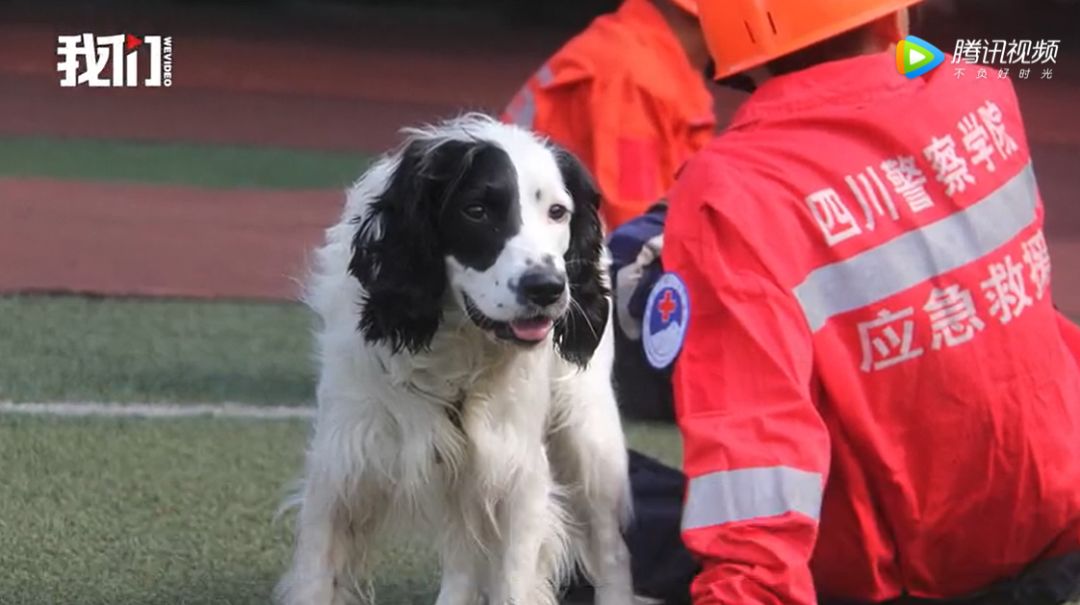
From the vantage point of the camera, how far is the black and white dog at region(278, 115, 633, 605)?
3967 millimetres

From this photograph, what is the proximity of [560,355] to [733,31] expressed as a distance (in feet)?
3.11

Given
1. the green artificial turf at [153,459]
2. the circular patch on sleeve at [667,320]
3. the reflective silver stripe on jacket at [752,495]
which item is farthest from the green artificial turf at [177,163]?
the reflective silver stripe on jacket at [752,495]

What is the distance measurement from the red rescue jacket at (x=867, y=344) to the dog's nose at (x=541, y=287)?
35 centimetres

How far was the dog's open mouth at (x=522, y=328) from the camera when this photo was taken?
12.6 feet

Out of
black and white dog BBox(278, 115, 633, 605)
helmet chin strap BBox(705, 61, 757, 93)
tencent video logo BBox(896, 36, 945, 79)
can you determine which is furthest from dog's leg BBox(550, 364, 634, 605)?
tencent video logo BBox(896, 36, 945, 79)

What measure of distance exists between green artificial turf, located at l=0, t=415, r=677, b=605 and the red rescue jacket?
1553mm

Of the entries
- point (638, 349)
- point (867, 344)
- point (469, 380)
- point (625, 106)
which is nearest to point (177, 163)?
point (625, 106)

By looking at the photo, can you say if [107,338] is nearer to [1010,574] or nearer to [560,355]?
[560,355]

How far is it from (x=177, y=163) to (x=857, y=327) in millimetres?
10371

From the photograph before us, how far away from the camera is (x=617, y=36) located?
630cm

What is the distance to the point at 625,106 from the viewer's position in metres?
6.10

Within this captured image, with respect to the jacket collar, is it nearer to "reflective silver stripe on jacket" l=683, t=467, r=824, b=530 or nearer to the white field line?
"reflective silver stripe on jacket" l=683, t=467, r=824, b=530

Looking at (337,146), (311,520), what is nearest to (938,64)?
(311,520)

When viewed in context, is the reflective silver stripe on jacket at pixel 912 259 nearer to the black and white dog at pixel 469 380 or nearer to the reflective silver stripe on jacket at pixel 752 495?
the reflective silver stripe on jacket at pixel 752 495
